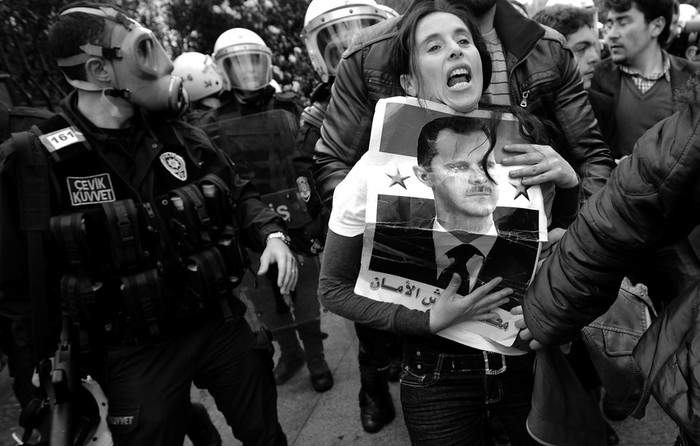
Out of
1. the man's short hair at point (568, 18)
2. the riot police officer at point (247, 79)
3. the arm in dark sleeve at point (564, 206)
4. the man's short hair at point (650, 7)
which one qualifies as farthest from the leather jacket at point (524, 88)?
the riot police officer at point (247, 79)

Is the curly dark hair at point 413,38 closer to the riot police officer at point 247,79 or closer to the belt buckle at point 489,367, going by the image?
the belt buckle at point 489,367

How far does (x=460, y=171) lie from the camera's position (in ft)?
4.91

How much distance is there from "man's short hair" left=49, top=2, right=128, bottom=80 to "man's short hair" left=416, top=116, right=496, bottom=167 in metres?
1.35

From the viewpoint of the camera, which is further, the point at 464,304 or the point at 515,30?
the point at 515,30

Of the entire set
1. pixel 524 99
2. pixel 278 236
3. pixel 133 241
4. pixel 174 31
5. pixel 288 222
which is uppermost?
pixel 524 99

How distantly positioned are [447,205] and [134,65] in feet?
4.66

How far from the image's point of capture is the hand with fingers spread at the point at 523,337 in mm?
1483

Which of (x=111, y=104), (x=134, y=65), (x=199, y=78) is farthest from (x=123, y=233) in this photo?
(x=199, y=78)

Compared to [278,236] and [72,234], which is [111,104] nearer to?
[72,234]

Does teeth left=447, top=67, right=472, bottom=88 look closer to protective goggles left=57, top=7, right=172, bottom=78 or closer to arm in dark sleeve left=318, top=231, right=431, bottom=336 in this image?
arm in dark sleeve left=318, top=231, right=431, bottom=336

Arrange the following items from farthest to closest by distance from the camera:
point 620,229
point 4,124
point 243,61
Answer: point 243,61 → point 4,124 → point 620,229

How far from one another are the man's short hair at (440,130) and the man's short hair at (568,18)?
2067 millimetres

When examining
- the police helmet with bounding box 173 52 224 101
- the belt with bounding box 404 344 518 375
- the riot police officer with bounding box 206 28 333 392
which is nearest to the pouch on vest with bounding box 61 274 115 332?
the belt with bounding box 404 344 518 375

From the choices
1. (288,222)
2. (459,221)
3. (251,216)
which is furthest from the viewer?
(288,222)
